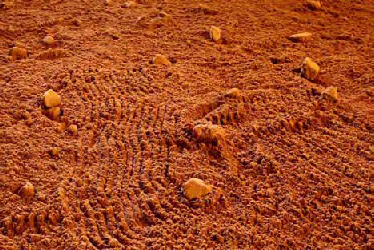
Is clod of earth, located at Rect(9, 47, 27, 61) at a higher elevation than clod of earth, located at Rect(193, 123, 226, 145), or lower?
higher

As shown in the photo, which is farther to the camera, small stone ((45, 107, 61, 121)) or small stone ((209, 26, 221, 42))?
small stone ((209, 26, 221, 42))

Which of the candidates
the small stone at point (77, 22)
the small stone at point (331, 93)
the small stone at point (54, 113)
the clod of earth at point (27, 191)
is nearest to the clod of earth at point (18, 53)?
the small stone at point (77, 22)

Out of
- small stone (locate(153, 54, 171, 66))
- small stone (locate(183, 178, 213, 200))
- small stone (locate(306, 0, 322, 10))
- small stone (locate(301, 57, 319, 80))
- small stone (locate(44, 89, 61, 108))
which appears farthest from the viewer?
small stone (locate(306, 0, 322, 10))

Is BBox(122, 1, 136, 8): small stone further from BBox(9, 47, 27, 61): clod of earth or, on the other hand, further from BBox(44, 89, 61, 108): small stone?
BBox(44, 89, 61, 108): small stone

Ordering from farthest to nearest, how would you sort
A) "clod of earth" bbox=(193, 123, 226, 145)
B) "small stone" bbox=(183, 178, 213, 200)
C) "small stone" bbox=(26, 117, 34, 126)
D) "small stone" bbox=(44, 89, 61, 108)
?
"small stone" bbox=(44, 89, 61, 108)
"small stone" bbox=(26, 117, 34, 126)
"clod of earth" bbox=(193, 123, 226, 145)
"small stone" bbox=(183, 178, 213, 200)

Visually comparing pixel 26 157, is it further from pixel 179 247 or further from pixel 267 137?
pixel 267 137

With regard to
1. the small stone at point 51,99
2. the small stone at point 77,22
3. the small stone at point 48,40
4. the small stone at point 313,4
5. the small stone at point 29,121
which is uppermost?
the small stone at point 313,4

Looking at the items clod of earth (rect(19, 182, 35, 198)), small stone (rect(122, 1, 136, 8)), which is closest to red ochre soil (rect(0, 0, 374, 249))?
clod of earth (rect(19, 182, 35, 198))

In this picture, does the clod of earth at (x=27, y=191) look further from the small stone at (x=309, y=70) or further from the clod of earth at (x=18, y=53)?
the small stone at (x=309, y=70)

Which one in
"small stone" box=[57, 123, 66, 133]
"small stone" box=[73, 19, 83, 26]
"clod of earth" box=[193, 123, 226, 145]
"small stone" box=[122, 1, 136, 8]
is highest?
"small stone" box=[122, 1, 136, 8]
